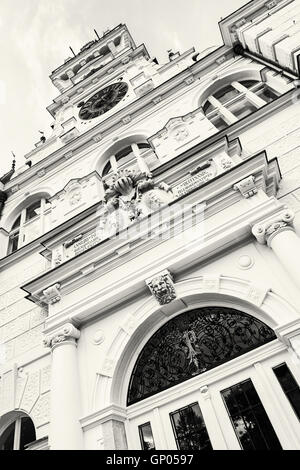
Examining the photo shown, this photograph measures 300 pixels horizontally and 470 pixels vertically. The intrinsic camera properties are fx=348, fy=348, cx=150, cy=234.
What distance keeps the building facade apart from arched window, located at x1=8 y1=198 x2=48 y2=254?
1140 millimetres

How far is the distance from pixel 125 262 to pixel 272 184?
3.01 metres

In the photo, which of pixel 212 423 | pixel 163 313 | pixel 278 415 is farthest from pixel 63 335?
pixel 278 415

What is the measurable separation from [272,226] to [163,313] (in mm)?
2284

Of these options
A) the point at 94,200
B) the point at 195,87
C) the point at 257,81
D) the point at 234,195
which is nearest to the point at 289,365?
the point at 234,195

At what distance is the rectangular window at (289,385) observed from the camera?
4.27m

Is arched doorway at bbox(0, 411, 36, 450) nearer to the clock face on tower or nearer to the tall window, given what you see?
the tall window

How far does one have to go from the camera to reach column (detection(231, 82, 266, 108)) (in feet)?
30.9

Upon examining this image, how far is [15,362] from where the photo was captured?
7125 millimetres

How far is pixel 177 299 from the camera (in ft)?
18.8

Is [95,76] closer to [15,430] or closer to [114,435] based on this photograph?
[15,430]

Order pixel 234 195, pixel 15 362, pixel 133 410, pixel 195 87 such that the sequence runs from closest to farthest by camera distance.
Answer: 1. pixel 133 410
2. pixel 234 195
3. pixel 15 362
4. pixel 195 87

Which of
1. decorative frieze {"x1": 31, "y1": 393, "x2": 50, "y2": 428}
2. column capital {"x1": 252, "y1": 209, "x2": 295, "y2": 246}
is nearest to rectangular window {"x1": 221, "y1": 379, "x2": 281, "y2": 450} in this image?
column capital {"x1": 252, "y1": 209, "x2": 295, "y2": 246}

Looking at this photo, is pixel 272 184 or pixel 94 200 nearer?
pixel 272 184
